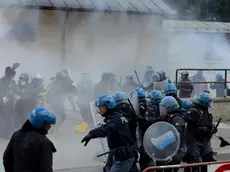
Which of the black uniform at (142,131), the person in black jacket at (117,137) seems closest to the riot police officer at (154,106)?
the black uniform at (142,131)

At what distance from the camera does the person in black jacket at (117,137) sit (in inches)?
216

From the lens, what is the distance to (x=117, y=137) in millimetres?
5516

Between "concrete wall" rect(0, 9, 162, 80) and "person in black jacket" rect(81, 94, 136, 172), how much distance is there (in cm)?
1020

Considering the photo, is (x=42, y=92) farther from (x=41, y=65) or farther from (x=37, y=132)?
(x=37, y=132)

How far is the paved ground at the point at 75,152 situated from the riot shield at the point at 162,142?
272cm

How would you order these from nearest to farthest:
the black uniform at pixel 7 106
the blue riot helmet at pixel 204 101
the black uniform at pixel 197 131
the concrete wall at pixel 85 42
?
the black uniform at pixel 197 131, the blue riot helmet at pixel 204 101, the black uniform at pixel 7 106, the concrete wall at pixel 85 42

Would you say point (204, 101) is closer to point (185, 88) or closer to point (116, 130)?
point (116, 130)

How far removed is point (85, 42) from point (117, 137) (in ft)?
38.4

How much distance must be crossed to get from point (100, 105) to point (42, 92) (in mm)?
5560

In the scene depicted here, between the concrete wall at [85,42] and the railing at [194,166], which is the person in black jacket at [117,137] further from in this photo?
the concrete wall at [85,42]

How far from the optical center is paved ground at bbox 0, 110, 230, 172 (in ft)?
26.4

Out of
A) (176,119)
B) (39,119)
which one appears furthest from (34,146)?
(176,119)

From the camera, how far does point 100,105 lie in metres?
5.63

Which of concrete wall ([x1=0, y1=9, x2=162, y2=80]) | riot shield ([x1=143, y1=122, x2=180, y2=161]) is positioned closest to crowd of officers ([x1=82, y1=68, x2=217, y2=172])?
riot shield ([x1=143, y1=122, x2=180, y2=161])
